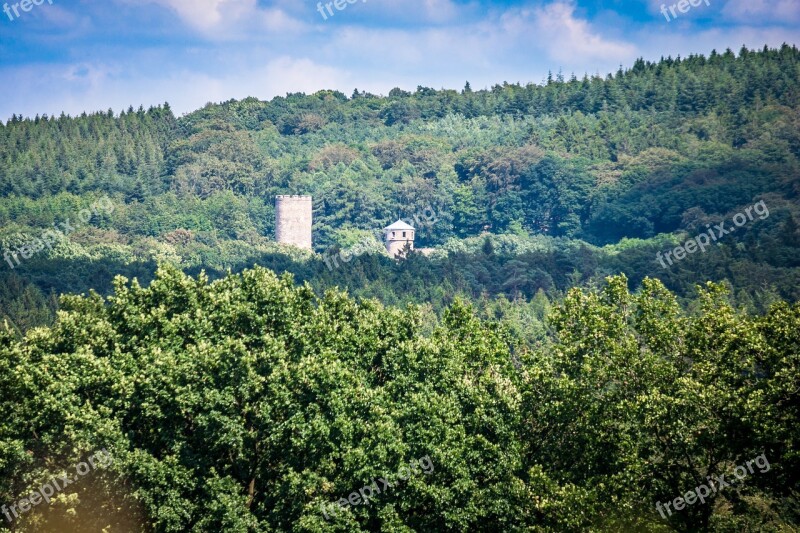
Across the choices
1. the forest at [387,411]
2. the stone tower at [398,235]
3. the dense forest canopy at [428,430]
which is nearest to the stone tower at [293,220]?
the stone tower at [398,235]

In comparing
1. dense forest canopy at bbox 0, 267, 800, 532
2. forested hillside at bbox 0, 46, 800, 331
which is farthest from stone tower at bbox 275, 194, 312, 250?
dense forest canopy at bbox 0, 267, 800, 532

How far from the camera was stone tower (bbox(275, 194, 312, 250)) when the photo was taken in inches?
6491

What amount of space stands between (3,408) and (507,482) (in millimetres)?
14804

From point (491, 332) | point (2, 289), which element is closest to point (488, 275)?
point (2, 289)

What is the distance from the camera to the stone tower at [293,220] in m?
165

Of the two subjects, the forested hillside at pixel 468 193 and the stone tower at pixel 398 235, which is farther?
the stone tower at pixel 398 235

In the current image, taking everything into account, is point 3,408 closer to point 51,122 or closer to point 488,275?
point 488,275

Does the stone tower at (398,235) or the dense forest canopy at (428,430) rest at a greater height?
the stone tower at (398,235)

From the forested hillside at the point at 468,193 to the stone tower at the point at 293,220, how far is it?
2686 mm

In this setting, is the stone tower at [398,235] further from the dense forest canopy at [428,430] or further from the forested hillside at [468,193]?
the dense forest canopy at [428,430]

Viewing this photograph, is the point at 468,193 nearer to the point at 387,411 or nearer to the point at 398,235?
the point at 398,235

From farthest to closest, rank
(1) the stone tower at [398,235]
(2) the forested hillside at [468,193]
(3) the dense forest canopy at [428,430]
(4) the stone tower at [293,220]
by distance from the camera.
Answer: (4) the stone tower at [293,220], (1) the stone tower at [398,235], (2) the forested hillside at [468,193], (3) the dense forest canopy at [428,430]

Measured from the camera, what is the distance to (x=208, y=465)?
129 feet

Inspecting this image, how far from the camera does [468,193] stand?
17862 cm
